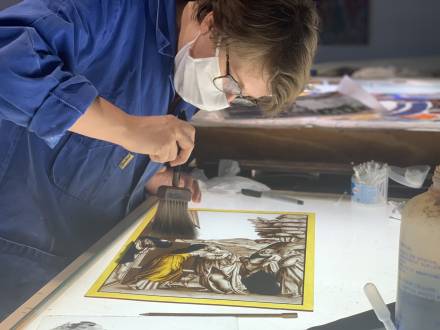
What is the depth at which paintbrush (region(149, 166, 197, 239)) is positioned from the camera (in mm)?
1138

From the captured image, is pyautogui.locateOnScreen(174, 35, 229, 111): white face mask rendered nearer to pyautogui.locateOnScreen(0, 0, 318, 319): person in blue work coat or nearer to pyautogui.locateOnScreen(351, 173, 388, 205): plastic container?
pyautogui.locateOnScreen(0, 0, 318, 319): person in blue work coat

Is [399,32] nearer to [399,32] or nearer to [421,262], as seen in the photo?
[399,32]

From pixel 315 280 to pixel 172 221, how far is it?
0.34 metres

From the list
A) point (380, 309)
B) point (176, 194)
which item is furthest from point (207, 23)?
point (380, 309)

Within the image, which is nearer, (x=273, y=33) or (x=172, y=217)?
(x=273, y=33)

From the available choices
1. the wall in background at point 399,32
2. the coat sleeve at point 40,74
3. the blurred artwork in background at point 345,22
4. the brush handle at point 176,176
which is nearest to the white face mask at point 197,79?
the brush handle at point 176,176

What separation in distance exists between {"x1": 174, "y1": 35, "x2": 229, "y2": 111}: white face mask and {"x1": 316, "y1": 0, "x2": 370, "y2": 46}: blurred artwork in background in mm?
2418

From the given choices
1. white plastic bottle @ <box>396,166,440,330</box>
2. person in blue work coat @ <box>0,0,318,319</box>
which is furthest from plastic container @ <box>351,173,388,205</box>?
white plastic bottle @ <box>396,166,440,330</box>

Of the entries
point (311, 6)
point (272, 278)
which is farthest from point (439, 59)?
point (272, 278)

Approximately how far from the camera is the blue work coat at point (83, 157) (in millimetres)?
1072

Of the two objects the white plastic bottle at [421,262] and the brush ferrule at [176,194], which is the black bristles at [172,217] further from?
the white plastic bottle at [421,262]

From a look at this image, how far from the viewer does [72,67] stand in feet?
3.34

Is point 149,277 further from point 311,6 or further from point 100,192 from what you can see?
point 311,6

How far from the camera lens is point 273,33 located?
105cm
